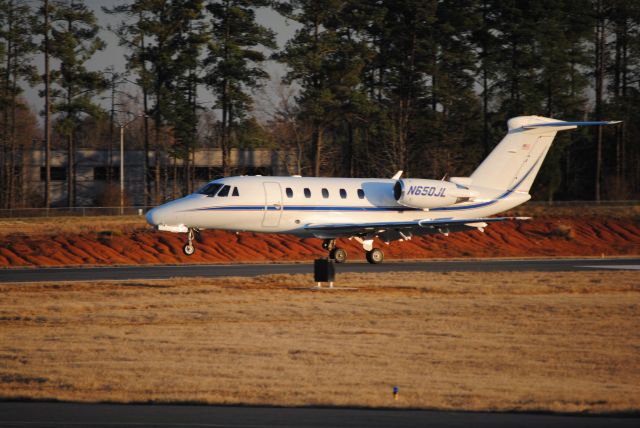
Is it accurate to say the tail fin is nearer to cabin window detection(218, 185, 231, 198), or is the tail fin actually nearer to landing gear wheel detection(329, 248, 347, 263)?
landing gear wheel detection(329, 248, 347, 263)

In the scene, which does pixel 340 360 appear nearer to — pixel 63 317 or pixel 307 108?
pixel 63 317

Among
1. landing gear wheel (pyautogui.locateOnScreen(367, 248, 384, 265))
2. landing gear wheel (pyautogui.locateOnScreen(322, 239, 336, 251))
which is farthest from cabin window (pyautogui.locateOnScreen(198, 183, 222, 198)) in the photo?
landing gear wheel (pyautogui.locateOnScreen(367, 248, 384, 265))

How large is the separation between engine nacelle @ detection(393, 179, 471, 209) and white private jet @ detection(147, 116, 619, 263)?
4 centimetres

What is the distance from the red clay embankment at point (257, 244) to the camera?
39.2m

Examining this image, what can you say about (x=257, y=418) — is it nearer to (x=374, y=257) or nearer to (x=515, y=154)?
(x=374, y=257)

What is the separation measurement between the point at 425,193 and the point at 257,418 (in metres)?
25.2

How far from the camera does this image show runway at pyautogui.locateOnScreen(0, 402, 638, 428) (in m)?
11.2

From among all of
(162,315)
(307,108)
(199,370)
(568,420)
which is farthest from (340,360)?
(307,108)

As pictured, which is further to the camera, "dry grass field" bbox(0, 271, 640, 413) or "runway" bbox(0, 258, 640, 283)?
"runway" bbox(0, 258, 640, 283)

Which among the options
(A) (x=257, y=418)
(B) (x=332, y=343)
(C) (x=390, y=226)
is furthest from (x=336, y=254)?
(A) (x=257, y=418)

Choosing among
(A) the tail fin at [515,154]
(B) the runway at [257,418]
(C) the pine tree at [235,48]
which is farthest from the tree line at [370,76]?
(B) the runway at [257,418]

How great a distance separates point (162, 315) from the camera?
21.0 meters

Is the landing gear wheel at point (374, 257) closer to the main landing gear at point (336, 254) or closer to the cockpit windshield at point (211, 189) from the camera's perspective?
the main landing gear at point (336, 254)

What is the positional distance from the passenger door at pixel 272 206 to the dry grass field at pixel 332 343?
6.43 meters
